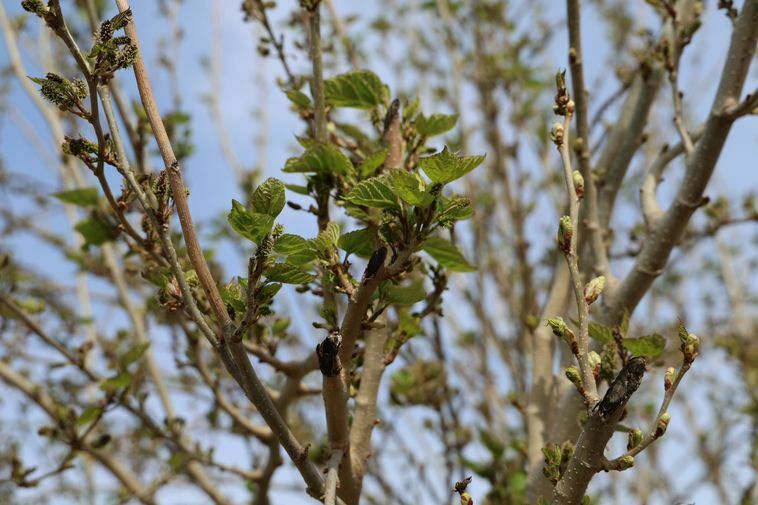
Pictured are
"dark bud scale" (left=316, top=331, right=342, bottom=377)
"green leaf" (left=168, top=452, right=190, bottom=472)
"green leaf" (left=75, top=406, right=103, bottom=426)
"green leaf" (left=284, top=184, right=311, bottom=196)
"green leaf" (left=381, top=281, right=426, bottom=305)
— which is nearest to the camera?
"dark bud scale" (left=316, top=331, right=342, bottom=377)

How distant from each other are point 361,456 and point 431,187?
64 cm

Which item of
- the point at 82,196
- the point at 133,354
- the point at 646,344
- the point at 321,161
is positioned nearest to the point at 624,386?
the point at 646,344

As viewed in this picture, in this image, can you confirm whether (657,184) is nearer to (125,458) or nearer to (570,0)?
(570,0)

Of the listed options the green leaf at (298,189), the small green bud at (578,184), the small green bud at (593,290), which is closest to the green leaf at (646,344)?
the small green bud at (593,290)

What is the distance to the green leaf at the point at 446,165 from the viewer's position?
996mm

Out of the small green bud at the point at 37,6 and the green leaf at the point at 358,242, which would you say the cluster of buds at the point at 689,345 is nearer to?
the green leaf at the point at 358,242

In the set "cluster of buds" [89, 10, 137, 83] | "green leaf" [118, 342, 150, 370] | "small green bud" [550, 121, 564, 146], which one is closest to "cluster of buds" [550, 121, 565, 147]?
"small green bud" [550, 121, 564, 146]

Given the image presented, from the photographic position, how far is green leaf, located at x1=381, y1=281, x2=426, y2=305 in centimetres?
124

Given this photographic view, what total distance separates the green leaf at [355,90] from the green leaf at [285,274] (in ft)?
1.93

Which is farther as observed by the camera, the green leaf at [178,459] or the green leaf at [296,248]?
the green leaf at [178,459]

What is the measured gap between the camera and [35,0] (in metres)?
0.97

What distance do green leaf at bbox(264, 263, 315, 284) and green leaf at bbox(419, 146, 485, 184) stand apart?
10.4 inches

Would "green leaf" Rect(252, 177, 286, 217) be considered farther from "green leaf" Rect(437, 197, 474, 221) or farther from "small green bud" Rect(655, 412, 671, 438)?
"small green bud" Rect(655, 412, 671, 438)

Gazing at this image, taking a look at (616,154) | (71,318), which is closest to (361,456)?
(616,154)
